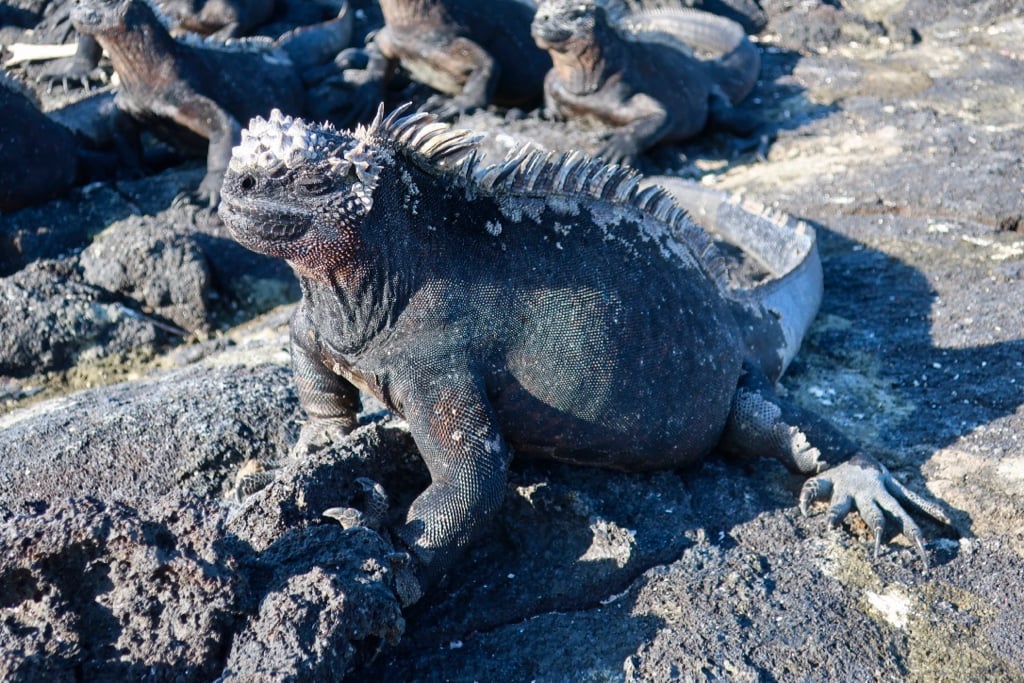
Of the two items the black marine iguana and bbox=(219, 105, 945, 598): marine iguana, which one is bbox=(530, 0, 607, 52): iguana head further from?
bbox=(219, 105, 945, 598): marine iguana

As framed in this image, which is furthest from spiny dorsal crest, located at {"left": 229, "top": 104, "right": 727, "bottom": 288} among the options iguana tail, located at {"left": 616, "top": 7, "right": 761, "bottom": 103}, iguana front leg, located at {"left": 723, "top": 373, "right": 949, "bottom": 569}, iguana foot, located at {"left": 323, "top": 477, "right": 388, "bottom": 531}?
iguana tail, located at {"left": 616, "top": 7, "right": 761, "bottom": 103}

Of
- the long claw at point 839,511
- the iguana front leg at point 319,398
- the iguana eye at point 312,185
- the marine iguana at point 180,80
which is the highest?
the iguana eye at point 312,185

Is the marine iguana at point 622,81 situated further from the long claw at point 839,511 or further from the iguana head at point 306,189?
the iguana head at point 306,189

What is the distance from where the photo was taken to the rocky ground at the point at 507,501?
216cm

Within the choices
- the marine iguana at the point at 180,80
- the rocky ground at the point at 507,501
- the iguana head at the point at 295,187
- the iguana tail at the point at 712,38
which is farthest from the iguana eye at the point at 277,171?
the iguana tail at the point at 712,38

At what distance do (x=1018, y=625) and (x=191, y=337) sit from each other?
384cm

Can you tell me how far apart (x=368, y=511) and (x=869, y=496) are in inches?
56.5

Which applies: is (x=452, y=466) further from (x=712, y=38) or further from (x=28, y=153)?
(x=712, y=38)

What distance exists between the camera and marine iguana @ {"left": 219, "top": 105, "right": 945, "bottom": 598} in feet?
8.45

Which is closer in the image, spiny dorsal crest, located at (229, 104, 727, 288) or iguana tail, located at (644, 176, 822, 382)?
spiny dorsal crest, located at (229, 104, 727, 288)

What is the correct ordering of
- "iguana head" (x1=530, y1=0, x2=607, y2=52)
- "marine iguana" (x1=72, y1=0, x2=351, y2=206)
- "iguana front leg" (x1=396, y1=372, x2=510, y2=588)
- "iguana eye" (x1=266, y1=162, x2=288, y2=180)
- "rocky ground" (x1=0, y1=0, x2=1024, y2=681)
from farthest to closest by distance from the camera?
"iguana head" (x1=530, y1=0, x2=607, y2=52), "marine iguana" (x1=72, y1=0, x2=351, y2=206), "iguana front leg" (x1=396, y1=372, x2=510, y2=588), "iguana eye" (x1=266, y1=162, x2=288, y2=180), "rocky ground" (x1=0, y1=0, x2=1024, y2=681)

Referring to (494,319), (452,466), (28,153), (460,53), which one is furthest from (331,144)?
(460,53)

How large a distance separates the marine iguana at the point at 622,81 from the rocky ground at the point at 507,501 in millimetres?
1104

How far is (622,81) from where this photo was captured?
7012 mm
